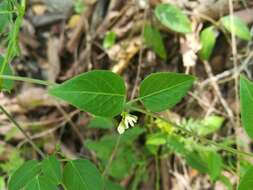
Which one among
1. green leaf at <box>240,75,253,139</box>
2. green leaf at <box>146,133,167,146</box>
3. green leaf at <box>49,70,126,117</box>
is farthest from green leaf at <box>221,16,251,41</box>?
green leaf at <box>49,70,126,117</box>

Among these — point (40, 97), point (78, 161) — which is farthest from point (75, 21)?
point (78, 161)

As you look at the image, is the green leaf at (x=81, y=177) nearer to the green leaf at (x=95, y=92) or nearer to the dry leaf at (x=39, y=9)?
the green leaf at (x=95, y=92)

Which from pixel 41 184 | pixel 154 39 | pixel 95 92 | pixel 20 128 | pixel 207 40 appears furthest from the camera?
pixel 154 39

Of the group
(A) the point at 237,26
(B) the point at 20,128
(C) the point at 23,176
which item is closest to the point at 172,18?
(A) the point at 237,26

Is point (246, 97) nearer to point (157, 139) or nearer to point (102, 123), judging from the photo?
point (157, 139)

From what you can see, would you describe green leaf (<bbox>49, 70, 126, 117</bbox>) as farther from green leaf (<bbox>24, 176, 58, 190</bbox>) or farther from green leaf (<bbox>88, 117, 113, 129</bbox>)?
green leaf (<bbox>88, 117, 113, 129</bbox>)

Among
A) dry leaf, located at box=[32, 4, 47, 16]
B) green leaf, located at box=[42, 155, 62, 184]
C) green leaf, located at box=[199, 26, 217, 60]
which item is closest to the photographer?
green leaf, located at box=[42, 155, 62, 184]
